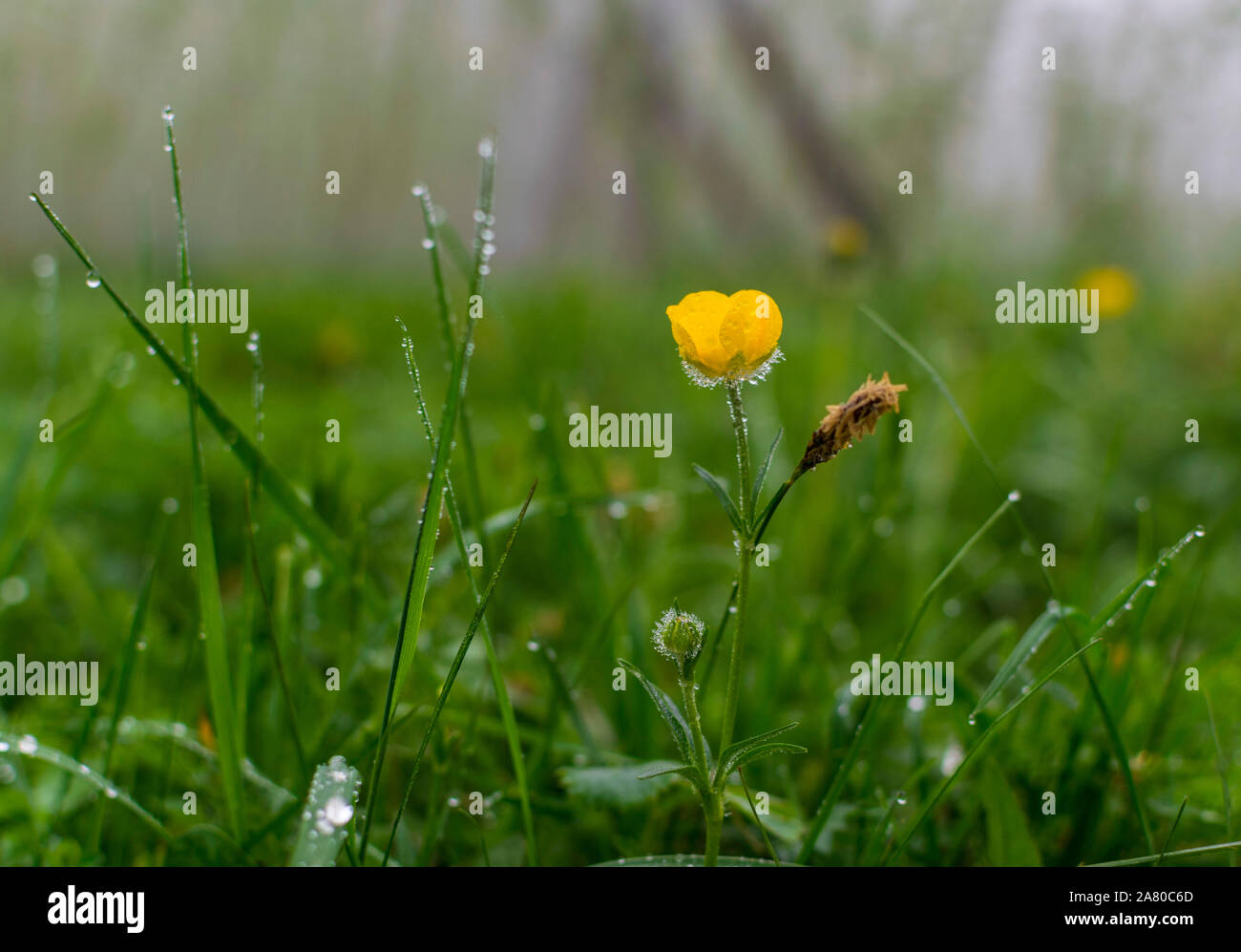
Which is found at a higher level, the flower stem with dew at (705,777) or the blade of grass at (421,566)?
the blade of grass at (421,566)

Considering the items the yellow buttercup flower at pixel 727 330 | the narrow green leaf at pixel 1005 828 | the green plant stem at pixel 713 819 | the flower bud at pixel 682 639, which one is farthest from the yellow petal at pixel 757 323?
the narrow green leaf at pixel 1005 828

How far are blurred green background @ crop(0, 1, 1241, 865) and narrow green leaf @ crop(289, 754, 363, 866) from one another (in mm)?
123

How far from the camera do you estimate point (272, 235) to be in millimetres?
4410

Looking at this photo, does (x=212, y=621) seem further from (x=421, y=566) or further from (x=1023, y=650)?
(x=1023, y=650)

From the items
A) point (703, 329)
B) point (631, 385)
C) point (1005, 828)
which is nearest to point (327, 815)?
point (703, 329)

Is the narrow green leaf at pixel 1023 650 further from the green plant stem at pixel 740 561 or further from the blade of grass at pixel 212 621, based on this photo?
the blade of grass at pixel 212 621

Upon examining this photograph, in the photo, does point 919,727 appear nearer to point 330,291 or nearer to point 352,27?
point 330,291

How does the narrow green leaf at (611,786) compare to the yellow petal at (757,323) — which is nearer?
the yellow petal at (757,323)

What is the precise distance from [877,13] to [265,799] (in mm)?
2412

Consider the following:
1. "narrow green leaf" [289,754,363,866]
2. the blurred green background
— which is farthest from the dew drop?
the blurred green background

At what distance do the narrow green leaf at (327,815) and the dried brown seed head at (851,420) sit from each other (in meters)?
0.36

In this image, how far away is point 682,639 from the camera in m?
0.57

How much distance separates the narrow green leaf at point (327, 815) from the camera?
0.56 metres
